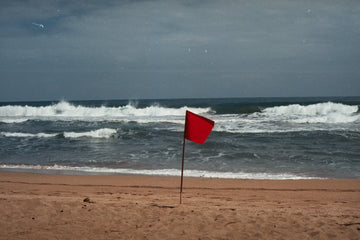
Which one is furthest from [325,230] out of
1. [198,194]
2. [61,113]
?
[61,113]

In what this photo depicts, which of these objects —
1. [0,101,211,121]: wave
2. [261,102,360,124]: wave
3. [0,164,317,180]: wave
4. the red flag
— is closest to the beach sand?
[0,164,317,180]: wave

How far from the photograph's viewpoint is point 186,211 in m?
5.54

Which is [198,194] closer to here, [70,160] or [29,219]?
[29,219]

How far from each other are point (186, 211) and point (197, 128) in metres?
1.43

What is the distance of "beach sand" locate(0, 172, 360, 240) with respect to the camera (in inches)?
183

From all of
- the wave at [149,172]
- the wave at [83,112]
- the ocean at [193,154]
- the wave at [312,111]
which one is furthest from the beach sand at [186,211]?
the wave at [83,112]

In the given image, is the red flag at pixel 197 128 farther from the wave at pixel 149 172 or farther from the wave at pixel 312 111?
the wave at pixel 312 111

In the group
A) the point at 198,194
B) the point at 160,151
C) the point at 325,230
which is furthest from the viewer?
the point at 160,151

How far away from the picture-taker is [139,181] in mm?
8891

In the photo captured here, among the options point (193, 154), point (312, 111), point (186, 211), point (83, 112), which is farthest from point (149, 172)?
point (83, 112)

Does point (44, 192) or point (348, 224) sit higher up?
point (348, 224)

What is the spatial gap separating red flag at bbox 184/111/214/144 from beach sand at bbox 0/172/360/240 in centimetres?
124

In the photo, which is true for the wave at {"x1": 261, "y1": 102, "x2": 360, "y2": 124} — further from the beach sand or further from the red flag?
the red flag

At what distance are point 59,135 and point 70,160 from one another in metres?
7.88
